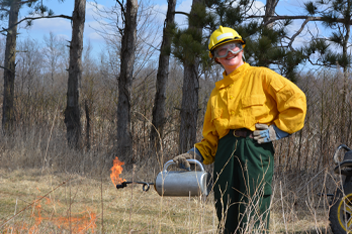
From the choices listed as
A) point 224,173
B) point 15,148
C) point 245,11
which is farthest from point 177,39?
point 15,148

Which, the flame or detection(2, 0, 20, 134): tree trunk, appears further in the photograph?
detection(2, 0, 20, 134): tree trunk

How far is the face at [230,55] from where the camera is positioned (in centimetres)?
253

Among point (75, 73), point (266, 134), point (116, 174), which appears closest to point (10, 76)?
point (75, 73)

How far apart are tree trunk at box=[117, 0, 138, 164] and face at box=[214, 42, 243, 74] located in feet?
15.2

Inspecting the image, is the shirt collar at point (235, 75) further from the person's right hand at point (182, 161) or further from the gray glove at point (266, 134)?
the person's right hand at point (182, 161)

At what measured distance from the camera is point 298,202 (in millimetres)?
5113

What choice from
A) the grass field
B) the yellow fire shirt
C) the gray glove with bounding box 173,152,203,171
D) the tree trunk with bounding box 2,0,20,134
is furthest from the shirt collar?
the tree trunk with bounding box 2,0,20,134

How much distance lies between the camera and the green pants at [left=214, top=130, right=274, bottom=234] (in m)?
2.41

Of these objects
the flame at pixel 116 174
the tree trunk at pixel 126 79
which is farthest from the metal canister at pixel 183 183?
the tree trunk at pixel 126 79

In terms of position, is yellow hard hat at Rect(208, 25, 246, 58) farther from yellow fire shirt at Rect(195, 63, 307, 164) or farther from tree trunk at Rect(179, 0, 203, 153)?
tree trunk at Rect(179, 0, 203, 153)

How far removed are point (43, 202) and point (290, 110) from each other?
4020mm

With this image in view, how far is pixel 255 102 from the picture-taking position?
7.95 feet

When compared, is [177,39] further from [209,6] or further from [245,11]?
[245,11]

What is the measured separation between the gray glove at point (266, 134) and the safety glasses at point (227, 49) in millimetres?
573
